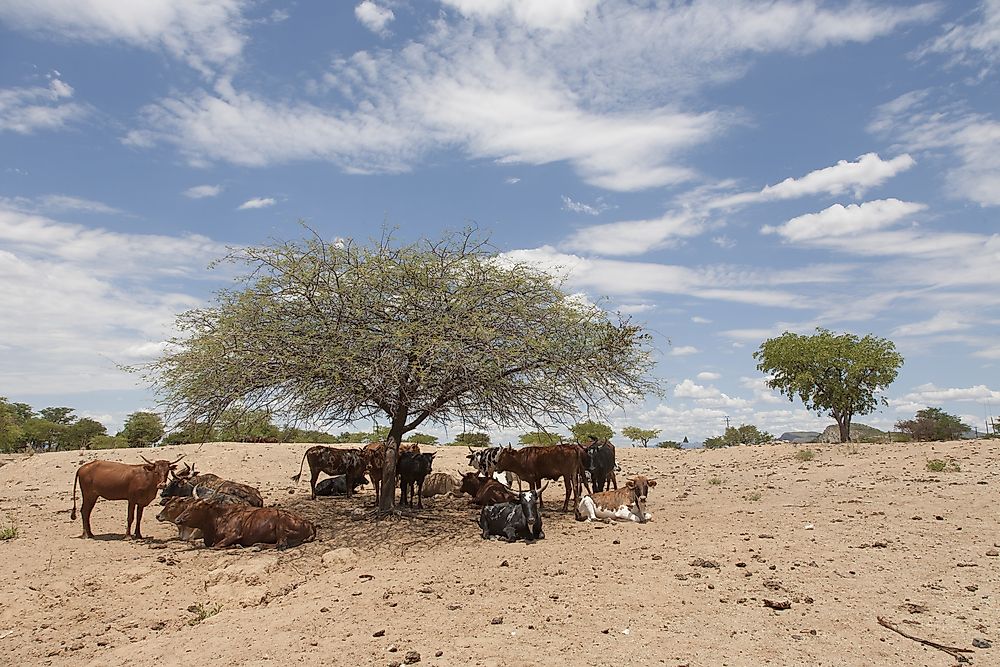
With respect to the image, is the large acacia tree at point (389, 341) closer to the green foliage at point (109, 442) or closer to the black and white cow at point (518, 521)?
the black and white cow at point (518, 521)

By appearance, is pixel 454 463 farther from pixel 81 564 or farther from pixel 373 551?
pixel 81 564

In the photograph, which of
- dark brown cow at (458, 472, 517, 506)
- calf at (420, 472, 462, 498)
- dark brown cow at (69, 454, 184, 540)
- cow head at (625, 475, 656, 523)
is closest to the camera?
dark brown cow at (69, 454, 184, 540)

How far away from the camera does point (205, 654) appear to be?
6840mm

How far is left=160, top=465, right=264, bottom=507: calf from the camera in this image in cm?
1332

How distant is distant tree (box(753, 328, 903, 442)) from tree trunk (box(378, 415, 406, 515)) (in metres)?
24.1

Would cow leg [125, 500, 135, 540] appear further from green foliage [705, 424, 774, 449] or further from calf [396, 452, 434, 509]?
green foliage [705, 424, 774, 449]

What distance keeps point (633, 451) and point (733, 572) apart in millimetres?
18504

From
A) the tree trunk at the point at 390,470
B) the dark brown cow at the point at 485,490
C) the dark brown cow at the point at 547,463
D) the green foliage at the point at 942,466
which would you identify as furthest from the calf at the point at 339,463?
the green foliage at the point at 942,466

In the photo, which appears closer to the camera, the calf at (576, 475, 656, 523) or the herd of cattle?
the herd of cattle

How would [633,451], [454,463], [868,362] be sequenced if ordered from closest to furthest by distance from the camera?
1. [454,463]
2. [633,451]
3. [868,362]

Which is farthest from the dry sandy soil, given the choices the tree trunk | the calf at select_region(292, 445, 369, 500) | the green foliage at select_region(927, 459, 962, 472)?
the calf at select_region(292, 445, 369, 500)

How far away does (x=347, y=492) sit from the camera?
639 inches

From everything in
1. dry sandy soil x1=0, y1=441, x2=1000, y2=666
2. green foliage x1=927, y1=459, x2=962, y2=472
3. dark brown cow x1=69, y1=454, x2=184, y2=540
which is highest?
green foliage x1=927, y1=459, x2=962, y2=472

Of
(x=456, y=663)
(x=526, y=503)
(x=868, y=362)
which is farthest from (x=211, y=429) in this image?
(x=868, y=362)
